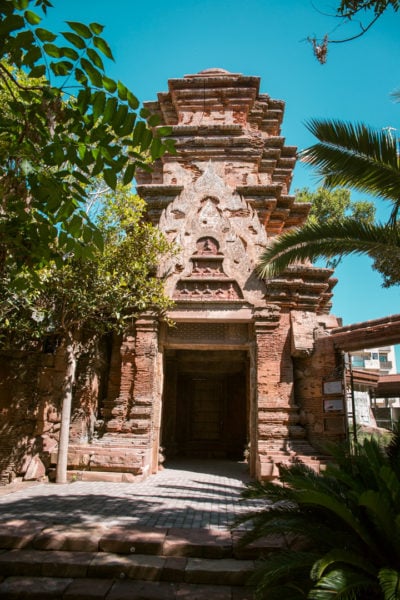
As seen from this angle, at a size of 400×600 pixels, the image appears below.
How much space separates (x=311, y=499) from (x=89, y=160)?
329 cm

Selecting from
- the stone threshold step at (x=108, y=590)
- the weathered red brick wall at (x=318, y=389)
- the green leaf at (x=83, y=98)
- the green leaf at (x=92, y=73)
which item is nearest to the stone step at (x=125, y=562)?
the stone threshold step at (x=108, y=590)

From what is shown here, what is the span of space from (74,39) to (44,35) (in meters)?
0.21

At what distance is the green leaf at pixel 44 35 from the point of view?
2.88 m

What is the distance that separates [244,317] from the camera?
10.3 meters

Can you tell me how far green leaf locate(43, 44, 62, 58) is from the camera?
9.71ft

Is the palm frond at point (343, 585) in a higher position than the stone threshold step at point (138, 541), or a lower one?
higher

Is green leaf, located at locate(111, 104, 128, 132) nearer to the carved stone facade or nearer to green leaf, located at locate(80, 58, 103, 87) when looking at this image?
green leaf, located at locate(80, 58, 103, 87)

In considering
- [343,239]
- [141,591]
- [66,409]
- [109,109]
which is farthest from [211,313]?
[109,109]

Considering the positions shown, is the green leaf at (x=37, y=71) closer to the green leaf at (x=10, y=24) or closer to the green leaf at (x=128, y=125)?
the green leaf at (x=10, y=24)

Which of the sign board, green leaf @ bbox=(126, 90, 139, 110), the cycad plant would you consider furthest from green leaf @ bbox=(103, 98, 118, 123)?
the sign board

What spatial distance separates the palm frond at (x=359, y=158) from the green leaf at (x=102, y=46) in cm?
350

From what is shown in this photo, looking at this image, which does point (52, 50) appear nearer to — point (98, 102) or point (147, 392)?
point (98, 102)

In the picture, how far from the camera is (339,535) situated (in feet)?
12.1

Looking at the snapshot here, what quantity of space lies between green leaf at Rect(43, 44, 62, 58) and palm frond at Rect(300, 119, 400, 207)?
12.3ft
